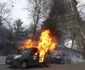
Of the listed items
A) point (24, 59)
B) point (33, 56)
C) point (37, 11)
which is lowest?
point (24, 59)

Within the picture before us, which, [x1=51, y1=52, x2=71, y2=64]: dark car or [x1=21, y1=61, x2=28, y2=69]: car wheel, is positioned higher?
[x1=51, y1=52, x2=71, y2=64]: dark car

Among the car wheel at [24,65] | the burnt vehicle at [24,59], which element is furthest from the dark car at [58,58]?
the car wheel at [24,65]

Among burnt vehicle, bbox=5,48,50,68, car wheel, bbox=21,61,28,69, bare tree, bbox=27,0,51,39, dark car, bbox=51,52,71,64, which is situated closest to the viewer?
burnt vehicle, bbox=5,48,50,68

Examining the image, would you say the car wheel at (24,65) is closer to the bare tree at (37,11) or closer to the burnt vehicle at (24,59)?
the burnt vehicle at (24,59)

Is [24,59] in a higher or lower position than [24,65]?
higher

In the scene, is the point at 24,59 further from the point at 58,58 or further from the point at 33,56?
the point at 58,58

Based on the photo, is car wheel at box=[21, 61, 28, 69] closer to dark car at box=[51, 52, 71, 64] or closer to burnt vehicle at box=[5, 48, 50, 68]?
burnt vehicle at box=[5, 48, 50, 68]

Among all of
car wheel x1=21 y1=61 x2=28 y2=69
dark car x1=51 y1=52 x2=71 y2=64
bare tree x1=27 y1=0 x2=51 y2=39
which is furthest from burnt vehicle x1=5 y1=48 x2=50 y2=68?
bare tree x1=27 y1=0 x2=51 y2=39

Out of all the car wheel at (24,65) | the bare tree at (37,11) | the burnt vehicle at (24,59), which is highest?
the bare tree at (37,11)

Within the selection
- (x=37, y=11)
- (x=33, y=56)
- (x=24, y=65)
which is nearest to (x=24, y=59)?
(x=24, y=65)

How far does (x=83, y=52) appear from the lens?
46.2m

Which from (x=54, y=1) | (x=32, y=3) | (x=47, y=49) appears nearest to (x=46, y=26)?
(x=54, y=1)

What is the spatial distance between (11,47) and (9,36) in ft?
9.81

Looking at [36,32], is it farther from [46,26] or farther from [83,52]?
[83,52]
